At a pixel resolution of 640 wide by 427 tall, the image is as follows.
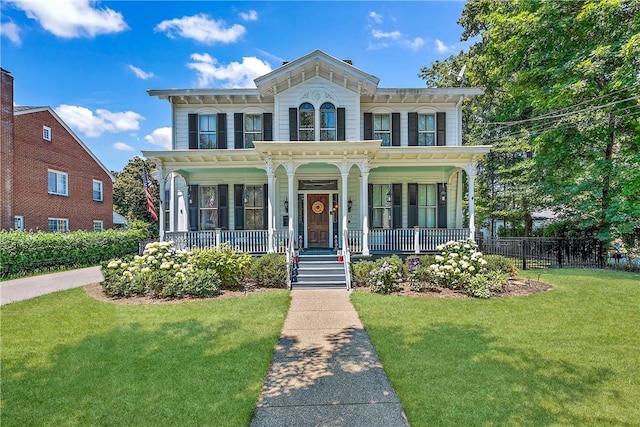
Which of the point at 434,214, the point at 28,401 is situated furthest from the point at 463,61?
the point at 28,401

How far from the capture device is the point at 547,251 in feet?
47.6

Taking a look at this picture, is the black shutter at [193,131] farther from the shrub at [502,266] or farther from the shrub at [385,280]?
the shrub at [502,266]

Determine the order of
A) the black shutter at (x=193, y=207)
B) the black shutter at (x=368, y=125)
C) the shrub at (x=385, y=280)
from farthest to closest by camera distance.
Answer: the black shutter at (x=193, y=207) → the black shutter at (x=368, y=125) → the shrub at (x=385, y=280)

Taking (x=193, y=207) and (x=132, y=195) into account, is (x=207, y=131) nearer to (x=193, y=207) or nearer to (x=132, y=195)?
(x=193, y=207)

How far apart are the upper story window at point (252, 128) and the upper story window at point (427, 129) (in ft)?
21.7

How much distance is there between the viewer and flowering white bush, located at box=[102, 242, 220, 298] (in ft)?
28.6

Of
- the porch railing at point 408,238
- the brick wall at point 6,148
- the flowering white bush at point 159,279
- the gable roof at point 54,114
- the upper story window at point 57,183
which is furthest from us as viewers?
the upper story window at point 57,183

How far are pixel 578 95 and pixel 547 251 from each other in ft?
21.1

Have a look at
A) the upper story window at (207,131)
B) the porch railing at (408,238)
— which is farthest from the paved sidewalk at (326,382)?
the upper story window at (207,131)

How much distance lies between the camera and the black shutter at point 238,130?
13531 millimetres

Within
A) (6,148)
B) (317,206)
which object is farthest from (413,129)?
(6,148)

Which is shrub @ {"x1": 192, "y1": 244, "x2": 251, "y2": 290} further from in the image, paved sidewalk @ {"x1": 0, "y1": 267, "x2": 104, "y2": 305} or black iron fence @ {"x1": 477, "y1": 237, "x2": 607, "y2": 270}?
black iron fence @ {"x1": 477, "y1": 237, "x2": 607, "y2": 270}

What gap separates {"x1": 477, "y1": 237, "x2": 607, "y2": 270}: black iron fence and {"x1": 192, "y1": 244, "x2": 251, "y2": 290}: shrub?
9.66m

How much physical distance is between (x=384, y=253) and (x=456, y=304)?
13.0 feet
